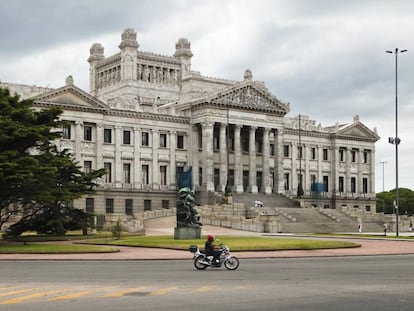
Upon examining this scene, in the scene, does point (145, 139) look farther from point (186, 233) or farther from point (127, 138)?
point (186, 233)

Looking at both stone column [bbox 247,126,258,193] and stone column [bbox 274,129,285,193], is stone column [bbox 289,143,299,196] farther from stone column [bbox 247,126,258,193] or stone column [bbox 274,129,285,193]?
stone column [bbox 247,126,258,193]

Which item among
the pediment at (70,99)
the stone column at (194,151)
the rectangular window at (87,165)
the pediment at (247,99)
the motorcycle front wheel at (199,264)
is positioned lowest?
the motorcycle front wheel at (199,264)

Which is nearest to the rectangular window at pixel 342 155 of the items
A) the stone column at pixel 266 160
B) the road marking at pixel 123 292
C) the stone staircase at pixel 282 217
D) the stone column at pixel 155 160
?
the stone column at pixel 266 160

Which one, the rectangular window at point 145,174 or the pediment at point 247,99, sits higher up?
the pediment at point 247,99

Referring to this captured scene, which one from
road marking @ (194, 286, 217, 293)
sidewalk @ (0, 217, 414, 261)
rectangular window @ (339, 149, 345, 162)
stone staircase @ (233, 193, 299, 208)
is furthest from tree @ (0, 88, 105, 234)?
rectangular window @ (339, 149, 345, 162)

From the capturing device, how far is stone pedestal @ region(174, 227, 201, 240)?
196 feet

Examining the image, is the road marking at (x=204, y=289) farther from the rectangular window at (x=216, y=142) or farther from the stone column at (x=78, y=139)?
the rectangular window at (x=216, y=142)

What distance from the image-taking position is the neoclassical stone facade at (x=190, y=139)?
103 meters

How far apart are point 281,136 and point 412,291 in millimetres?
95172

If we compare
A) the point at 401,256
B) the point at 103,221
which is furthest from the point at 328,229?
the point at 401,256

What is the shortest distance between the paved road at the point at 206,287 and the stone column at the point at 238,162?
74653 millimetres

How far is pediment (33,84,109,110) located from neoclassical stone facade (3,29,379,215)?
0.14 metres

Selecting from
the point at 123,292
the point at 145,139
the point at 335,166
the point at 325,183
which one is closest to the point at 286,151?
the point at 325,183

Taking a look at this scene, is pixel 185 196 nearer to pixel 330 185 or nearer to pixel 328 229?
pixel 328 229
